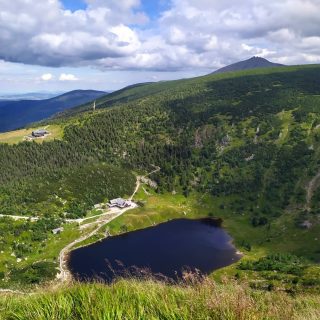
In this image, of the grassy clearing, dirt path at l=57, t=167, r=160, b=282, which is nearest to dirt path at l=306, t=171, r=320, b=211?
dirt path at l=57, t=167, r=160, b=282

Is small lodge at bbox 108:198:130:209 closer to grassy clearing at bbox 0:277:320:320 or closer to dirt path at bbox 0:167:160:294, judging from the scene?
dirt path at bbox 0:167:160:294

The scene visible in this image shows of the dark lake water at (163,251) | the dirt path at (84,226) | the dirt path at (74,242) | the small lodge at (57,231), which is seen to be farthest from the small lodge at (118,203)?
the small lodge at (57,231)

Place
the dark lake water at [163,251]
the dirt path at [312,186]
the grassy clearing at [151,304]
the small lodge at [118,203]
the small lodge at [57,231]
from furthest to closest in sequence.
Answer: the dirt path at [312,186]
the small lodge at [118,203]
the small lodge at [57,231]
the dark lake water at [163,251]
the grassy clearing at [151,304]

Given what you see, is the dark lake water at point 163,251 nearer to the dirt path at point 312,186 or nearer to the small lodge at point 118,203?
the small lodge at point 118,203

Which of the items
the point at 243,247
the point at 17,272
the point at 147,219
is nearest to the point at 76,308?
the point at 17,272

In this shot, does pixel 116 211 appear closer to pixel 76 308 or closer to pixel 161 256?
pixel 161 256

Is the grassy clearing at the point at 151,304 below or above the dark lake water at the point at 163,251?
above

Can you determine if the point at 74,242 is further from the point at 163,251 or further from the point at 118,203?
the point at 118,203

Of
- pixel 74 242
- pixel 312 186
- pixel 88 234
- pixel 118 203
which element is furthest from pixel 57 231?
pixel 312 186
